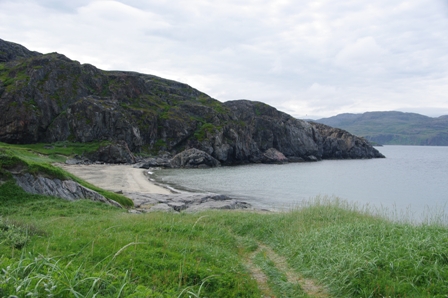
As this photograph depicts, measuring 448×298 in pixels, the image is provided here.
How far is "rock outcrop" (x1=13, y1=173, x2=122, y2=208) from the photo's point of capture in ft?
62.5

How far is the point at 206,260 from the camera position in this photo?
9.65 m

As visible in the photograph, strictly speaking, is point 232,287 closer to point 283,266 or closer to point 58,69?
point 283,266

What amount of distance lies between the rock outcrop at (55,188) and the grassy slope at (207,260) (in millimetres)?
7182

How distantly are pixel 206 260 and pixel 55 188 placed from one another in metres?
15.5

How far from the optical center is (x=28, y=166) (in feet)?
64.7

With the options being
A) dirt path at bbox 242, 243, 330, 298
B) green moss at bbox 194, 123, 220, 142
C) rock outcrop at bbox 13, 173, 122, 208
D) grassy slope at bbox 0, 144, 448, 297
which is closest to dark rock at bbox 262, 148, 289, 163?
green moss at bbox 194, 123, 220, 142

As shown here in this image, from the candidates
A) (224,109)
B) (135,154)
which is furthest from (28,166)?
(224,109)

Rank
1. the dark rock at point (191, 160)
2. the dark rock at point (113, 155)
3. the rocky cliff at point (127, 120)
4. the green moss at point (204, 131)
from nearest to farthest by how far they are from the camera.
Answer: the dark rock at point (113, 155) < the dark rock at point (191, 160) < the rocky cliff at point (127, 120) < the green moss at point (204, 131)

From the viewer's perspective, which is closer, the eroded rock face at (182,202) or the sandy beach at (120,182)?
the eroded rock face at (182,202)

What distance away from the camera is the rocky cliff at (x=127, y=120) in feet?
365

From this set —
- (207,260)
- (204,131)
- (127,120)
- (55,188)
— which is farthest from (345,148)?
(207,260)

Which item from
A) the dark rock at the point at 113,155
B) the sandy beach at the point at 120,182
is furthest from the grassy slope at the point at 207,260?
the dark rock at the point at 113,155

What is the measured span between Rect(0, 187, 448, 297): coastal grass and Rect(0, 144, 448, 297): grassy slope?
0.03 meters

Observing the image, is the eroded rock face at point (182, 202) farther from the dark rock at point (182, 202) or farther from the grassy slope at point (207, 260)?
the grassy slope at point (207, 260)
